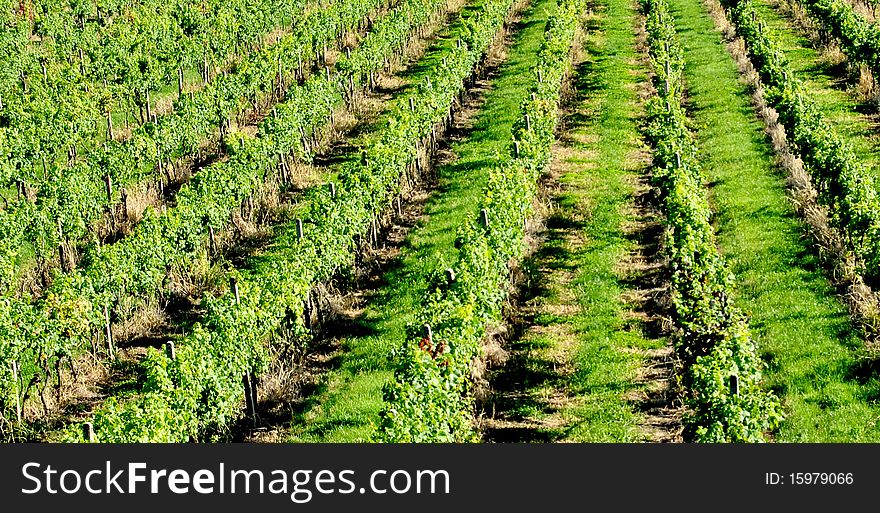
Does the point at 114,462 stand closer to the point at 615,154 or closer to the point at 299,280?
the point at 299,280

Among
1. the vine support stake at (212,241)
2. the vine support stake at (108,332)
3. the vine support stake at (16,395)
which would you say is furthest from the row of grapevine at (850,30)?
the vine support stake at (16,395)

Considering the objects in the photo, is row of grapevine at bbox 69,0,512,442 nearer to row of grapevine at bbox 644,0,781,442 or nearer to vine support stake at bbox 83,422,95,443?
vine support stake at bbox 83,422,95,443

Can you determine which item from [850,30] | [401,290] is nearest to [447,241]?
[401,290]

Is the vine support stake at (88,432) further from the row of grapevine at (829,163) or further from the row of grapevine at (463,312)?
the row of grapevine at (829,163)

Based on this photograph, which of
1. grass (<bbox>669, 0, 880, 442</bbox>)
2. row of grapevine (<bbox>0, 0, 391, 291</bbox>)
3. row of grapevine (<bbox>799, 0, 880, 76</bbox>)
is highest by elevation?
row of grapevine (<bbox>799, 0, 880, 76</bbox>)

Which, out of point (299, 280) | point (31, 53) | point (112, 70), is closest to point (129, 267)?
point (299, 280)

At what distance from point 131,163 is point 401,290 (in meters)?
8.22

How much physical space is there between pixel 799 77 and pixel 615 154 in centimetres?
818

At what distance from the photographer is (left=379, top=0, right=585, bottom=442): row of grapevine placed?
14.0 meters

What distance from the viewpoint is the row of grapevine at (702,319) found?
13.6 metres

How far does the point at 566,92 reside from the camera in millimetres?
31688

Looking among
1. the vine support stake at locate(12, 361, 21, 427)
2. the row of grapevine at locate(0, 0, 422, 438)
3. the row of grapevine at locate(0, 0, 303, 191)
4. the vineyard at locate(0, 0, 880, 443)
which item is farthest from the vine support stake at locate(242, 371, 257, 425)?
the row of grapevine at locate(0, 0, 303, 191)

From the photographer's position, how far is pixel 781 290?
63.2 ft

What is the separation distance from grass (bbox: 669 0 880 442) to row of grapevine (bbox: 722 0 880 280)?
2.97 ft
